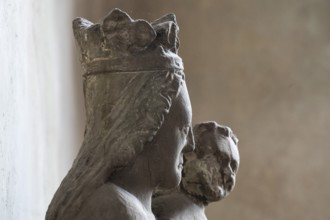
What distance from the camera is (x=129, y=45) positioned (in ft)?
5.17

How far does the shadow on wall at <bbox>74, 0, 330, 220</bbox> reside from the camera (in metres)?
4.09

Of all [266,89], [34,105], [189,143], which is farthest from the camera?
[266,89]

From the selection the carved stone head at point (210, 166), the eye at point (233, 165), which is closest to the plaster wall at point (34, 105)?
the carved stone head at point (210, 166)

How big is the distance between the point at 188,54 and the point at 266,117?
594 mm

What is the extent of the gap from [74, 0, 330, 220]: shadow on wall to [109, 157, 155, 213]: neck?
252 cm

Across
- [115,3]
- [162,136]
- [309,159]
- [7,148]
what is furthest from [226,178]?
[309,159]

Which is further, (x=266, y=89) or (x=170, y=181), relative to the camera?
(x=266, y=89)

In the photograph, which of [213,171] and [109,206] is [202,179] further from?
[109,206]

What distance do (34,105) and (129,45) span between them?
107 cm

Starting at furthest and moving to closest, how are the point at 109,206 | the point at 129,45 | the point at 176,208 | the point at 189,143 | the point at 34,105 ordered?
the point at 34,105
the point at 176,208
the point at 189,143
the point at 129,45
the point at 109,206

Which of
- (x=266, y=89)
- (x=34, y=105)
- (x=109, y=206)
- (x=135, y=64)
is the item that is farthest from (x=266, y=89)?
(x=109, y=206)

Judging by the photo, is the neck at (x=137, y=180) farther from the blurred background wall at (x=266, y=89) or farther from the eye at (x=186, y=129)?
the blurred background wall at (x=266, y=89)

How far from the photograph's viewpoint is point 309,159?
410 cm

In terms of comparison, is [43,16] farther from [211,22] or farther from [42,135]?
[211,22]
